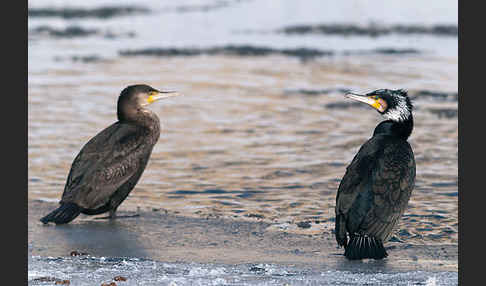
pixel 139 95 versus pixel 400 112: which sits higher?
pixel 139 95

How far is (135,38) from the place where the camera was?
2412 centimetres

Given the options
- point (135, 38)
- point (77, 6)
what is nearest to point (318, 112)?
point (135, 38)

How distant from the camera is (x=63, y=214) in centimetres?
791

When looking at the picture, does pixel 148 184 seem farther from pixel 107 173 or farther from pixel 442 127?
pixel 442 127

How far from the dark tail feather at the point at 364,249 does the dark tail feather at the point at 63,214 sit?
8.40 ft

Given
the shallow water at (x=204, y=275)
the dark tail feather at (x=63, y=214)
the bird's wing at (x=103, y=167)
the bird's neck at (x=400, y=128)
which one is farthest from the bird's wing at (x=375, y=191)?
the dark tail feather at (x=63, y=214)

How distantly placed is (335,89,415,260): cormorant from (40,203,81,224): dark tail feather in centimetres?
245

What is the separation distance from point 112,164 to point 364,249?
103 inches

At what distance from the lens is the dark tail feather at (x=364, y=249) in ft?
22.4

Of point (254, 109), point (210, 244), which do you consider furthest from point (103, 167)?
point (254, 109)

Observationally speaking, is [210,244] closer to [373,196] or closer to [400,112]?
[373,196]

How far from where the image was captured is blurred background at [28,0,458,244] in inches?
364

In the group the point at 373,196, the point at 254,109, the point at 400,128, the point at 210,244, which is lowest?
the point at 210,244

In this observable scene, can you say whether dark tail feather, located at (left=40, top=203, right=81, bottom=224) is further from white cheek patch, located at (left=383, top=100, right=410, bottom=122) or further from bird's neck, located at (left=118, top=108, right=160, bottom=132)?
white cheek patch, located at (left=383, top=100, right=410, bottom=122)
